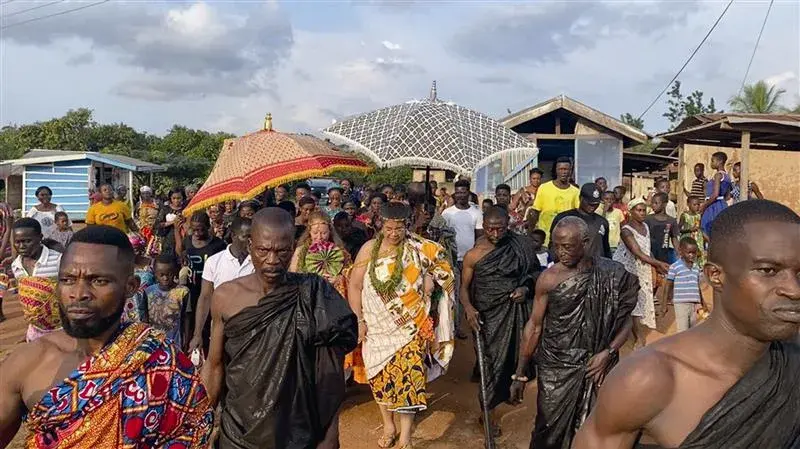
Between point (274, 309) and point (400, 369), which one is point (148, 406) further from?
point (400, 369)

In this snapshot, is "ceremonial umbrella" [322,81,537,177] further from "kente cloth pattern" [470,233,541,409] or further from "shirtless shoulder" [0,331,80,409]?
"shirtless shoulder" [0,331,80,409]

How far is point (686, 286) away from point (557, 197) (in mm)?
1721

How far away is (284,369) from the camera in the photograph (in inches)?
124

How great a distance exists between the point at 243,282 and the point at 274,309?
0.29 m

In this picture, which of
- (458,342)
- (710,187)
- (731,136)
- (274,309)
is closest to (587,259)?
(274,309)

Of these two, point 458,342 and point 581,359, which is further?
point 458,342

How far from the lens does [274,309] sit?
318cm

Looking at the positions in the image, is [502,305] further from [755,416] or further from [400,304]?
[755,416]

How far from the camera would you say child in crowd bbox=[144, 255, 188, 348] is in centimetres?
553

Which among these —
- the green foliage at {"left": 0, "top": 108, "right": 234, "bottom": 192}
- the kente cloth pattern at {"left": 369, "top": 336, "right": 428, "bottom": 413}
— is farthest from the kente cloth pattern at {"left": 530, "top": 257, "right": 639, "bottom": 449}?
the green foliage at {"left": 0, "top": 108, "right": 234, "bottom": 192}

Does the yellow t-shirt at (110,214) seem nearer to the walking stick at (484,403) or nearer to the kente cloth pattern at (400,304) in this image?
the kente cloth pattern at (400,304)

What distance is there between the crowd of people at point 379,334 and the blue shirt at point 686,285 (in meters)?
0.02

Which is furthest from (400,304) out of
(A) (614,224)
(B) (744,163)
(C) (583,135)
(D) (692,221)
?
(C) (583,135)

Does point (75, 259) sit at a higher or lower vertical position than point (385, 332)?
higher
